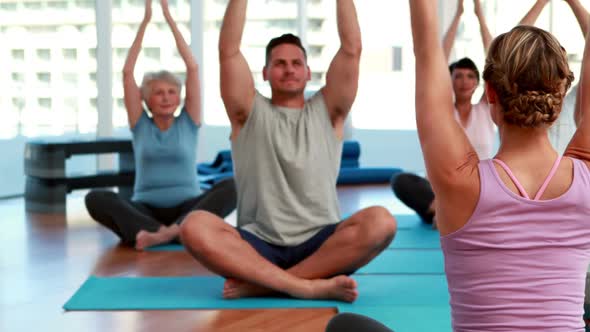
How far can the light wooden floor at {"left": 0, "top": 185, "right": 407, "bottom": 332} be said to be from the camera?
2.99 m

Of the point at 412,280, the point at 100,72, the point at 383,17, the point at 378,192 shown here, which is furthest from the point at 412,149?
the point at 412,280

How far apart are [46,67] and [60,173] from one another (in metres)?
1.37

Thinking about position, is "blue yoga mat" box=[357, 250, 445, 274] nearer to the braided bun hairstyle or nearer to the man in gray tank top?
the man in gray tank top

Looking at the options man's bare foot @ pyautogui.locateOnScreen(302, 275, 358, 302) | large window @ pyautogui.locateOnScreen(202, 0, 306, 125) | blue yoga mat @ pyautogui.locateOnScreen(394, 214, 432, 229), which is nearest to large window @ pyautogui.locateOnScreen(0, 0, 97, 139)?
large window @ pyautogui.locateOnScreen(202, 0, 306, 125)

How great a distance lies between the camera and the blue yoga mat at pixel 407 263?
3.84m

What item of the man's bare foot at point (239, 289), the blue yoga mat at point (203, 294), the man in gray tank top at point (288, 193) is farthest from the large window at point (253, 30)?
the man's bare foot at point (239, 289)

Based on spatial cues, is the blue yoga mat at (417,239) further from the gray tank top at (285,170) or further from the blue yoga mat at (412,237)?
the gray tank top at (285,170)

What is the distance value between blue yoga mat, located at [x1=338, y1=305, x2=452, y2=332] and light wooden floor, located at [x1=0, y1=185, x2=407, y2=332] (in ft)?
0.61

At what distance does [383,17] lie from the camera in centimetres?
954

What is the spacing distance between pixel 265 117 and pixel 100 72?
4245mm

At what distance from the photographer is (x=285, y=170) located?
3.39 meters

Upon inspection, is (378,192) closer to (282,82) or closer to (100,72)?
(100,72)

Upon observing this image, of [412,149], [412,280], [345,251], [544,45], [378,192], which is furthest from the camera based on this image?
[412,149]

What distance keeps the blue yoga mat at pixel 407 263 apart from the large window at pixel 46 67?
3.66 m
